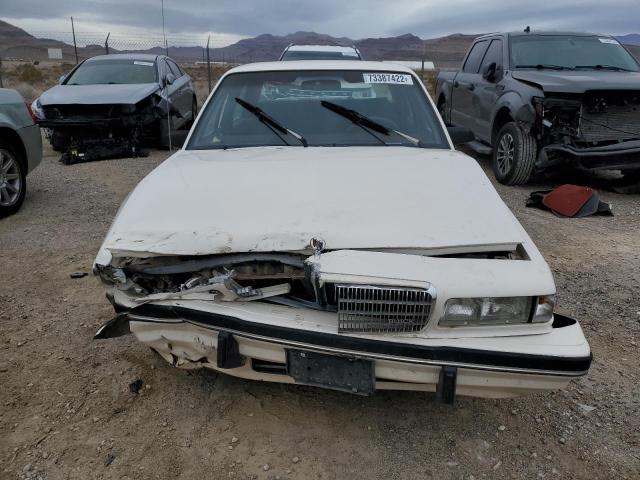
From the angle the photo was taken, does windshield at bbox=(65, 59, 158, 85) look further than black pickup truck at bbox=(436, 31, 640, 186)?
Yes

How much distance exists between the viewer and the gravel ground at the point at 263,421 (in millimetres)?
2311

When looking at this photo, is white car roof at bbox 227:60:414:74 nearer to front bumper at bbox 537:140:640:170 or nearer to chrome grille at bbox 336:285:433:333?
chrome grille at bbox 336:285:433:333

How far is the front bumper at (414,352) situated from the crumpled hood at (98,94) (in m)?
6.66

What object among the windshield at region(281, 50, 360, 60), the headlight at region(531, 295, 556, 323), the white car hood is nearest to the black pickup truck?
the windshield at region(281, 50, 360, 60)

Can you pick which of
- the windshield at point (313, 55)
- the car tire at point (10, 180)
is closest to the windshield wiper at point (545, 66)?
the windshield at point (313, 55)

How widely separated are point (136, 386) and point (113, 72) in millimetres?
7835

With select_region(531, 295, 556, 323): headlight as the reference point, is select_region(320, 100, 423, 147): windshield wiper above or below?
above

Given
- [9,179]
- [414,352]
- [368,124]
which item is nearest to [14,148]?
[9,179]

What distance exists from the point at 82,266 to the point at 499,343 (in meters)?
3.47

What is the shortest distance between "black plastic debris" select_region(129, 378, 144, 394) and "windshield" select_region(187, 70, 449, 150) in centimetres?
148

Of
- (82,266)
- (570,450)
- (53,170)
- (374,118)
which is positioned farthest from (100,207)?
(570,450)

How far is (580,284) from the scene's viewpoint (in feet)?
13.5

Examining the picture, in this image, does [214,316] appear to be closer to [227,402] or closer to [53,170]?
[227,402]

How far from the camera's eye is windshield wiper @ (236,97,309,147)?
3414mm
